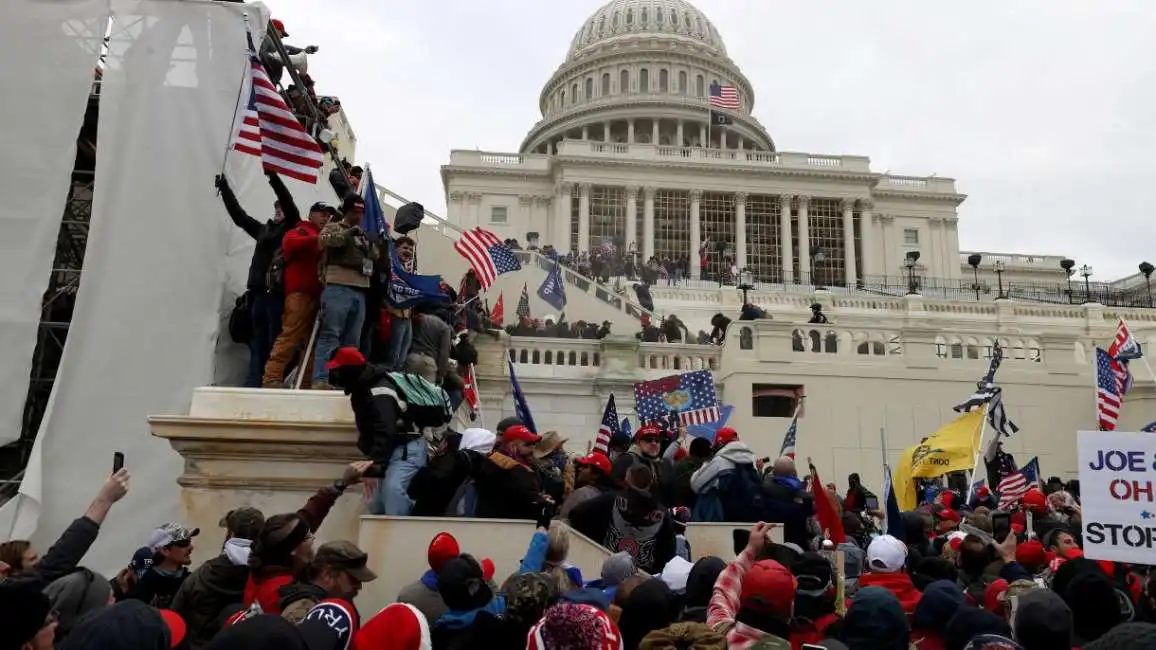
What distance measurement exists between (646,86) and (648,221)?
27.2 m

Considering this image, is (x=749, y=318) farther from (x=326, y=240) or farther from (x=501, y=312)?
(x=326, y=240)

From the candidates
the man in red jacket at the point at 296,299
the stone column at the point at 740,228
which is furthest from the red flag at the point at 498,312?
the stone column at the point at 740,228

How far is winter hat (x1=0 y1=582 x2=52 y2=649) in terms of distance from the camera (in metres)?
2.78

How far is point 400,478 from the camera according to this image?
18.3 ft

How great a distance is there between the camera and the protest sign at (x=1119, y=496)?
481 cm

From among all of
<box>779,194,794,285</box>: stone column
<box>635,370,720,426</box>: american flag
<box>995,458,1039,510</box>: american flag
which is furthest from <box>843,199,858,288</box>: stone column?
<box>995,458,1039,510</box>: american flag

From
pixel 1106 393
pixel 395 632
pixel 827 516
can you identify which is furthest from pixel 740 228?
pixel 395 632

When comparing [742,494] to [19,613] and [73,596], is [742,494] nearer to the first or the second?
[73,596]

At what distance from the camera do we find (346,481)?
4.71 meters

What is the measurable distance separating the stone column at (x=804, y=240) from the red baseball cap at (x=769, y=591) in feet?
189

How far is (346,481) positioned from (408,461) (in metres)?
0.93

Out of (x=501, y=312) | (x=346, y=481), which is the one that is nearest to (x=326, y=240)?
(x=346, y=481)

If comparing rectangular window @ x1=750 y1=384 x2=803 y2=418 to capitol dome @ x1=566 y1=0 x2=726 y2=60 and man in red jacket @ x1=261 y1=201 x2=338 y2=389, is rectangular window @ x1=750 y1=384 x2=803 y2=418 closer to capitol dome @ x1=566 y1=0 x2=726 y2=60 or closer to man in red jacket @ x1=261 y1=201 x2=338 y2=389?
man in red jacket @ x1=261 y1=201 x2=338 y2=389

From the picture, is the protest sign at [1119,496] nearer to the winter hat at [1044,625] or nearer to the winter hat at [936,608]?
the winter hat at [936,608]
